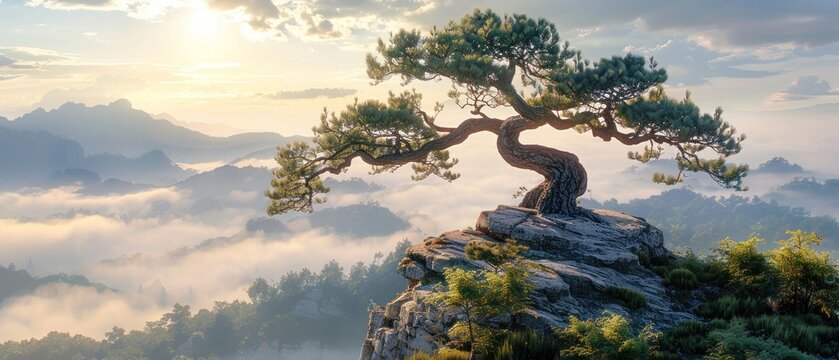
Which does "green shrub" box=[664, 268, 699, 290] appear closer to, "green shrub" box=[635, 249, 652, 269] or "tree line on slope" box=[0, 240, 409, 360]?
"green shrub" box=[635, 249, 652, 269]

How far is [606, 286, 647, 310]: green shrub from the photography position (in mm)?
12867

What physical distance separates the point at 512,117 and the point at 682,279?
9.31 m

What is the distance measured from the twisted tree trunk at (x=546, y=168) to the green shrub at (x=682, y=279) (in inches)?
189

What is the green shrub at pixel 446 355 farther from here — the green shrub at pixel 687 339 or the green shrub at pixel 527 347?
the green shrub at pixel 687 339

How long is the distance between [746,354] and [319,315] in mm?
117123

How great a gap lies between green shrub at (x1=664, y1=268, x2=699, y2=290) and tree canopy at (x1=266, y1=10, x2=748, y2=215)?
4.99m

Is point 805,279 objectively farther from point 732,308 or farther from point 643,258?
point 643,258

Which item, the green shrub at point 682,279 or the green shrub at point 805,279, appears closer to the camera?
the green shrub at point 805,279

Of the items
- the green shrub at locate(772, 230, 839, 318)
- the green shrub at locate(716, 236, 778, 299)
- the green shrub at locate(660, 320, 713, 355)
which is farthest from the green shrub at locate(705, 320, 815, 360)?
the green shrub at locate(716, 236, 778, 299)

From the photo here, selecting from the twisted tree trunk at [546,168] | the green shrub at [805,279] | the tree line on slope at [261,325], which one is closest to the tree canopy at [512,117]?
the twisted tree trunk at [546,168]

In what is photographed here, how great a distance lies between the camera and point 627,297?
42.8ft

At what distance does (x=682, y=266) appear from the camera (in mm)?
16359

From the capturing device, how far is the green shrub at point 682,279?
1485 centimetres

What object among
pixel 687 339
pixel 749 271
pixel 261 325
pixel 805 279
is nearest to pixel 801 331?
pixel 687 339
